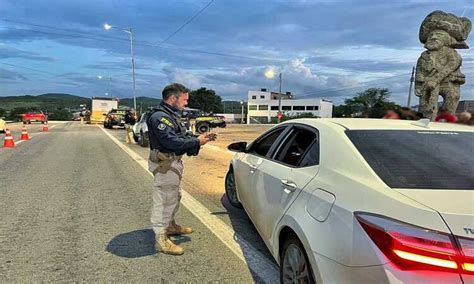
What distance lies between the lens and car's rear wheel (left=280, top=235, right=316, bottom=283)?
2912 mm

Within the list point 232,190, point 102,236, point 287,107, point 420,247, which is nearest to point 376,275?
point 420,247

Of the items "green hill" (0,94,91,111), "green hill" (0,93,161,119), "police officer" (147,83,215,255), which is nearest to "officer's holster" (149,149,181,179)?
"police officer" (147,83,215,255)

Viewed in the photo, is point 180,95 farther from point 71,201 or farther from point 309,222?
point 71,201

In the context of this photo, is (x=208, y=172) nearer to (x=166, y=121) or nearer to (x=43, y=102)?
(x=166, y=121)

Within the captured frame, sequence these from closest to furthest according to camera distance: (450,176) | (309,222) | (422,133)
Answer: (450,176), (309,222), (422,133)

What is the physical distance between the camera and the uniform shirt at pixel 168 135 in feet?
14.6

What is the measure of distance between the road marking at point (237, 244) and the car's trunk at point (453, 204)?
74.3 inches

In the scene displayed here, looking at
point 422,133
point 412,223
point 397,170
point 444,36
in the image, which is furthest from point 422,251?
point 444,36

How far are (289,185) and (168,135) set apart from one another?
157 cm

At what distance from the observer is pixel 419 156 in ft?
9.58

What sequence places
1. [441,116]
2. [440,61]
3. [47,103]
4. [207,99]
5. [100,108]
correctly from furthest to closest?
1. [47,103]
2. [207,99]
3. [100,108]
4. [440,61]
5. [441,116]

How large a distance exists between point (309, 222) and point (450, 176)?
2.99ft

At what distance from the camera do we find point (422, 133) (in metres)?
3.23

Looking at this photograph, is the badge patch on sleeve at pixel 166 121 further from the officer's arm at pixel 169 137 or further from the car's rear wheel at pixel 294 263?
the car's rear wheel at pixel 294 263
